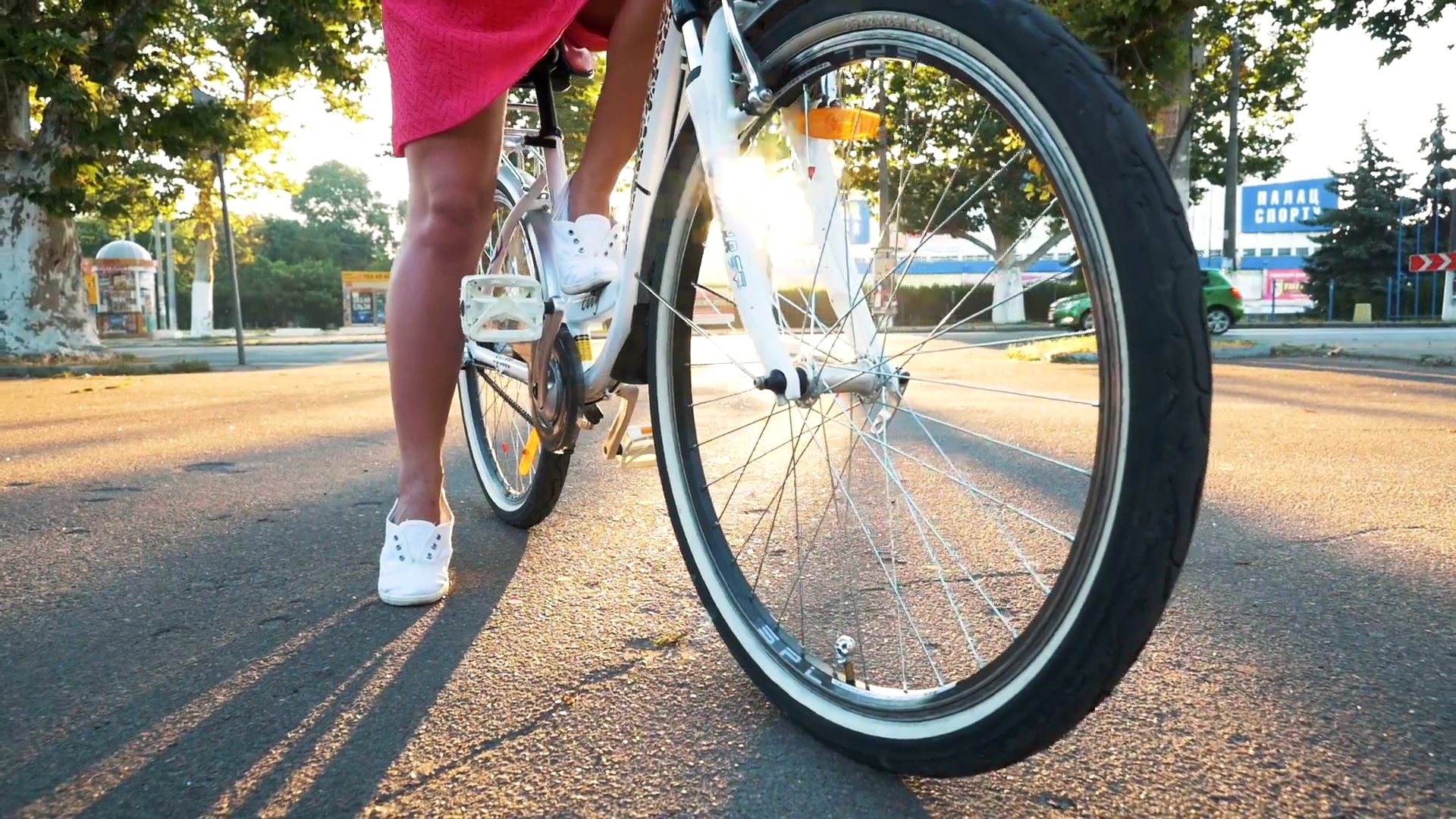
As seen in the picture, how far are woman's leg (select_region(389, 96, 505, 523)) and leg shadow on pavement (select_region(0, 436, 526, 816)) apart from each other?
0.83ft

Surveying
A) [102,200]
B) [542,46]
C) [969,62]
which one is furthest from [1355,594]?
[102,200]

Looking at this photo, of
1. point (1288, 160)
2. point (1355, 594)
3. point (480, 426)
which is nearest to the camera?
point (1355, 594)

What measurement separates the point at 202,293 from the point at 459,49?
32.7 metres

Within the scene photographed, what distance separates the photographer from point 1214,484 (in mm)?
2914

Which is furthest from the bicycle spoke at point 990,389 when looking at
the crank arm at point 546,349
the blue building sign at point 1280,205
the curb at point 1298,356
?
the blue building sign at point 1280,205

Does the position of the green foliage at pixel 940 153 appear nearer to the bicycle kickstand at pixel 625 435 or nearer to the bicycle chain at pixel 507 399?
the bicycle kickstand at pixel 625 435

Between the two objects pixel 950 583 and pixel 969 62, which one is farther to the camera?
pixel 950 583

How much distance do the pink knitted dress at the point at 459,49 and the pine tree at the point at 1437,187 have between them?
3948 centimetres

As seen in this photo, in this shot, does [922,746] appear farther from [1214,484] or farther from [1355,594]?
[1214,484]

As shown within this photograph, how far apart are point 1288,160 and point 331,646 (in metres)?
32.6

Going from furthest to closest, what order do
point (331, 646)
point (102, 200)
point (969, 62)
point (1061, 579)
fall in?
1. point (102, 200)
2. point (331, 646)
3. point (969, 62)
4. point (1061, 579)

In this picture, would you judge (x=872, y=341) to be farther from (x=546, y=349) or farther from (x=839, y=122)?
(x=546, y=349)

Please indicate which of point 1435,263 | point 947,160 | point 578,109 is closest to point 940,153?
point 947,160

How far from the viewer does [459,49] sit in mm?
1612
